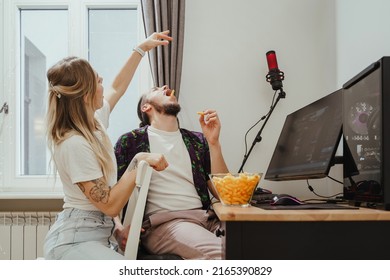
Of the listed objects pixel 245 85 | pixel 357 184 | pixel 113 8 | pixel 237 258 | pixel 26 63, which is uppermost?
pixel 113 8

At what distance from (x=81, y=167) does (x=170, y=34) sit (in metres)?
1.11

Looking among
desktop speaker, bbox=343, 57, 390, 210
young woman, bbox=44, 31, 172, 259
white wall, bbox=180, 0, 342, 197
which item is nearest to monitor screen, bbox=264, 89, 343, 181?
desktop speaker, bbox=343, 57, 390, 210

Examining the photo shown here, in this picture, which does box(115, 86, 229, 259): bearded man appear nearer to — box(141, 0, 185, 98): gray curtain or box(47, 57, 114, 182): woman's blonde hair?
box(141, 0, 185, 98): gray curtain

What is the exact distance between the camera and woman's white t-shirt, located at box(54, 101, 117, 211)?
1389mm

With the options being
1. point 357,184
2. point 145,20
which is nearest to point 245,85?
point 145,20

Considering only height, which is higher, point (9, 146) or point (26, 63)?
point (26, 63)

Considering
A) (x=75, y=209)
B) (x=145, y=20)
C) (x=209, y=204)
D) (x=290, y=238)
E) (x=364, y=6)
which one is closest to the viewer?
(x=290, y=238)

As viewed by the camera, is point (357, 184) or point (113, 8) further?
point (113, 8)

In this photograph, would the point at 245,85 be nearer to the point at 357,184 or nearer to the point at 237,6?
the point at 237,6

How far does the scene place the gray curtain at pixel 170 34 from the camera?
7.25 ft

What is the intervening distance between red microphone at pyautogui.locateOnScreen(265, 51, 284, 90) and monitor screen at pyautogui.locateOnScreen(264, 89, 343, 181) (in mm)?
238

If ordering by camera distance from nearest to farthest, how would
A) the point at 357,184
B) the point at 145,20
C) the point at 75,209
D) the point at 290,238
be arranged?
1. the point at 290,238
2. the point at 357,184
3. the point at 75,209
4. the point at 145,20

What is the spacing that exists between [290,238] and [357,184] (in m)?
0.39

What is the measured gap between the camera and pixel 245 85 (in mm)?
2340
